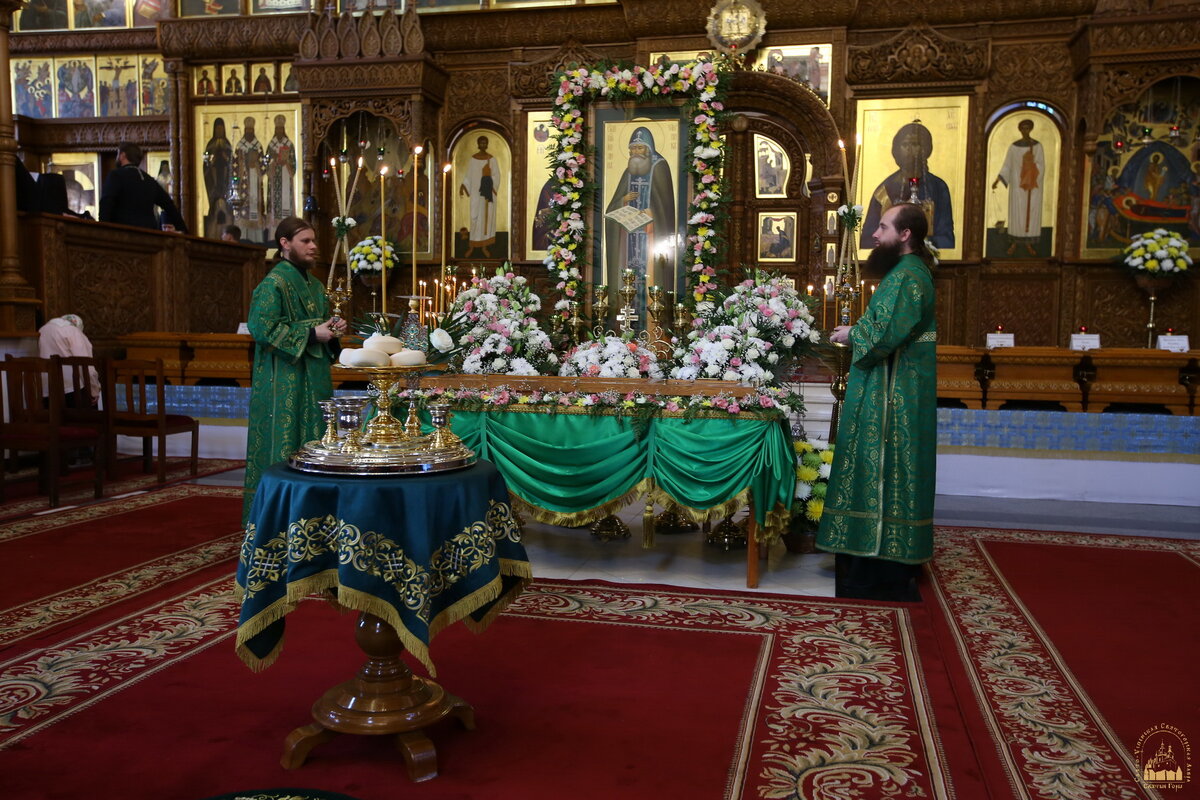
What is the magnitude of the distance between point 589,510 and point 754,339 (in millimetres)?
1370

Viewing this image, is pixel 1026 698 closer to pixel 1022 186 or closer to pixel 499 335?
pixel 499 335

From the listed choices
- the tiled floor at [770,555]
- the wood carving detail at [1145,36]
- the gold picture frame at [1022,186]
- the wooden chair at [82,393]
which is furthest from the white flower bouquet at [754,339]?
the wood carving detail at [1145,36]

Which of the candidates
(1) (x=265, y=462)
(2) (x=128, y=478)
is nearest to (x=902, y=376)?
(1) (x=265, y=462)

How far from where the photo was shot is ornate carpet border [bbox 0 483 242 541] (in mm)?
5844

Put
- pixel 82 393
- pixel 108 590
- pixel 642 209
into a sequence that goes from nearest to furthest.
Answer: pixel 108 590
pixel 642 209
pixel 82 393

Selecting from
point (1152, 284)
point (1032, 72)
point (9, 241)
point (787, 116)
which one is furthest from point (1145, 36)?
point (9, 241)

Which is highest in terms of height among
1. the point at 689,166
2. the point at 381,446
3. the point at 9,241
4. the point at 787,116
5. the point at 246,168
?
the point at 787,116

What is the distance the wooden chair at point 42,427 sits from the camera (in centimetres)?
664

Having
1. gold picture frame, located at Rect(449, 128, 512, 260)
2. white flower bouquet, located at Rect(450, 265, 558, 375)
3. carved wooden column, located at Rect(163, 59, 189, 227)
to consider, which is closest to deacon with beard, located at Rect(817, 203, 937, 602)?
white flower bouquet, located at Rect(450, 265, 558, 375)

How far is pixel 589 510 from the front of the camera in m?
4.90

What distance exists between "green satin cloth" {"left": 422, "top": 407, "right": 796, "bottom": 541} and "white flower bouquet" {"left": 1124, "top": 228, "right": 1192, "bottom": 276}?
7.24 meters

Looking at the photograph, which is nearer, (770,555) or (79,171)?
(770,555)

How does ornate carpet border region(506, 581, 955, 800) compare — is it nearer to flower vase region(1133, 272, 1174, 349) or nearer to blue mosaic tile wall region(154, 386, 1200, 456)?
blue mosaic tile wall region(154, 386, 1200, 456)

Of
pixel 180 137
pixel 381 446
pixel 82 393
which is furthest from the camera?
pixel 180 137
